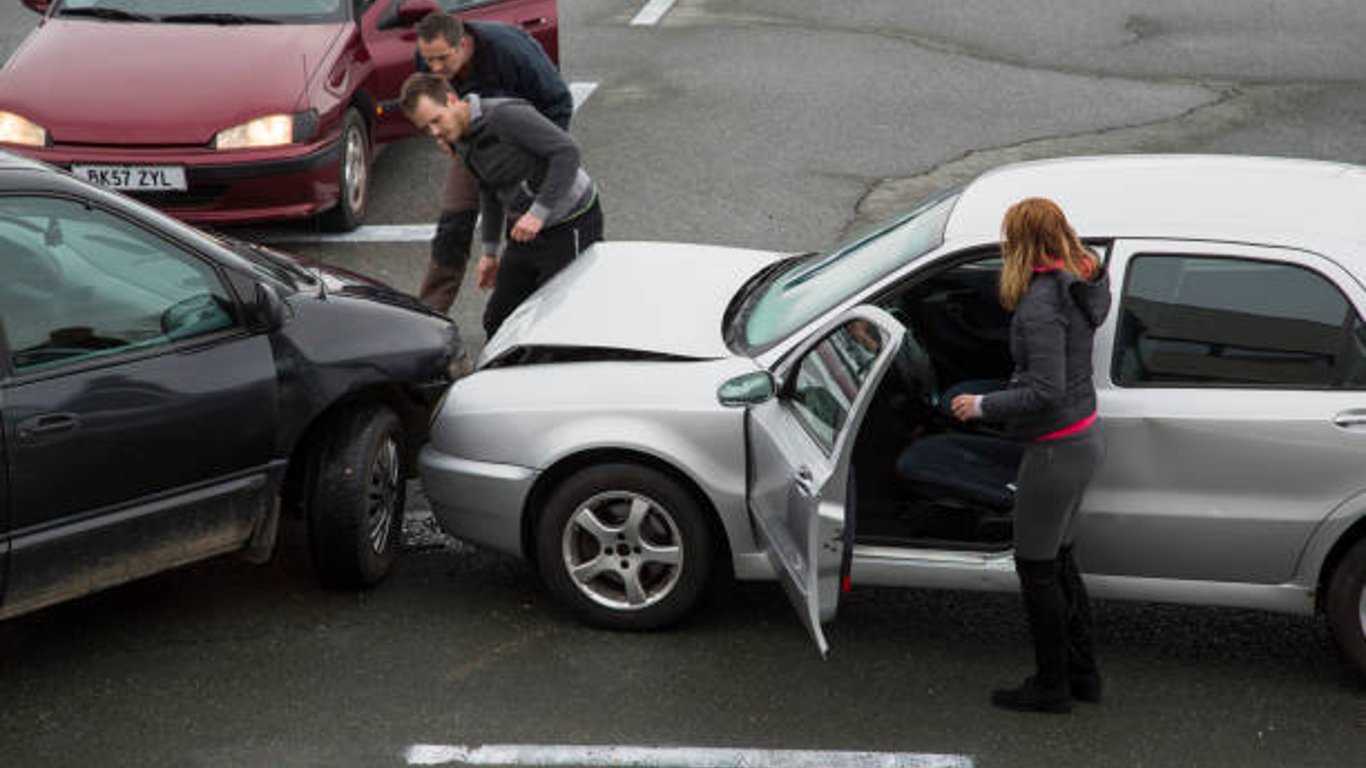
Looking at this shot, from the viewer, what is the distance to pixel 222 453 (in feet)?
19.5

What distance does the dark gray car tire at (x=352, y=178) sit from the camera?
1040 centimetres

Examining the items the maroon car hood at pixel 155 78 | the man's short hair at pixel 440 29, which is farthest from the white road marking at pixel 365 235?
the man's short hair at pixel 440 29

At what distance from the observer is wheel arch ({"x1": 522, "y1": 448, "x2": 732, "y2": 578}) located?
5.98 m

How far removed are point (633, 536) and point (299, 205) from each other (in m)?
4.62

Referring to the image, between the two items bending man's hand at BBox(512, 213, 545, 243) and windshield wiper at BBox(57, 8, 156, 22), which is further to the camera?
windshield wiper at BBox(57, 8, 156, 22)

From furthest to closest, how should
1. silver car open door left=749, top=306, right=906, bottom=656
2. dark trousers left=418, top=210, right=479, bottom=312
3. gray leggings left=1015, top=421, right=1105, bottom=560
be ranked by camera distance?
dark trousers left=418, top=210, right=479, bottom=312 < gray leggings left=1015, top=421, right=1105, bottom=560 < silver car open door left=749, top=306, right=906, bottom=656

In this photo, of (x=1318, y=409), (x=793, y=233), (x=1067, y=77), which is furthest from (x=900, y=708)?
(x=1067, y=77)

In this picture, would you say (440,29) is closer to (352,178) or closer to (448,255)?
(448,255)

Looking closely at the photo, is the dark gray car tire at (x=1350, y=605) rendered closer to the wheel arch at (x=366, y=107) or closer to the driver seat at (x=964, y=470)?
the driver seat at (x=964, y=470)

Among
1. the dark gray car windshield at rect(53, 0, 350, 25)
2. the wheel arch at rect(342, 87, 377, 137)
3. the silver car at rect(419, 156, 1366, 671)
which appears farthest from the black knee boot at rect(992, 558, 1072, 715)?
the dark gray car windshield at rect(53, 0, 350, 25)

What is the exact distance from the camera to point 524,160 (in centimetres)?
757

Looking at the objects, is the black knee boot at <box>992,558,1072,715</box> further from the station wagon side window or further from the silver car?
the station wagon side window

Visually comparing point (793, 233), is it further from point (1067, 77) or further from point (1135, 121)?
point (1067, 77)

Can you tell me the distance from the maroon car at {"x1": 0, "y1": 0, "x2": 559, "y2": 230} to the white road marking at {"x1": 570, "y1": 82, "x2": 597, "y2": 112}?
260 cm
